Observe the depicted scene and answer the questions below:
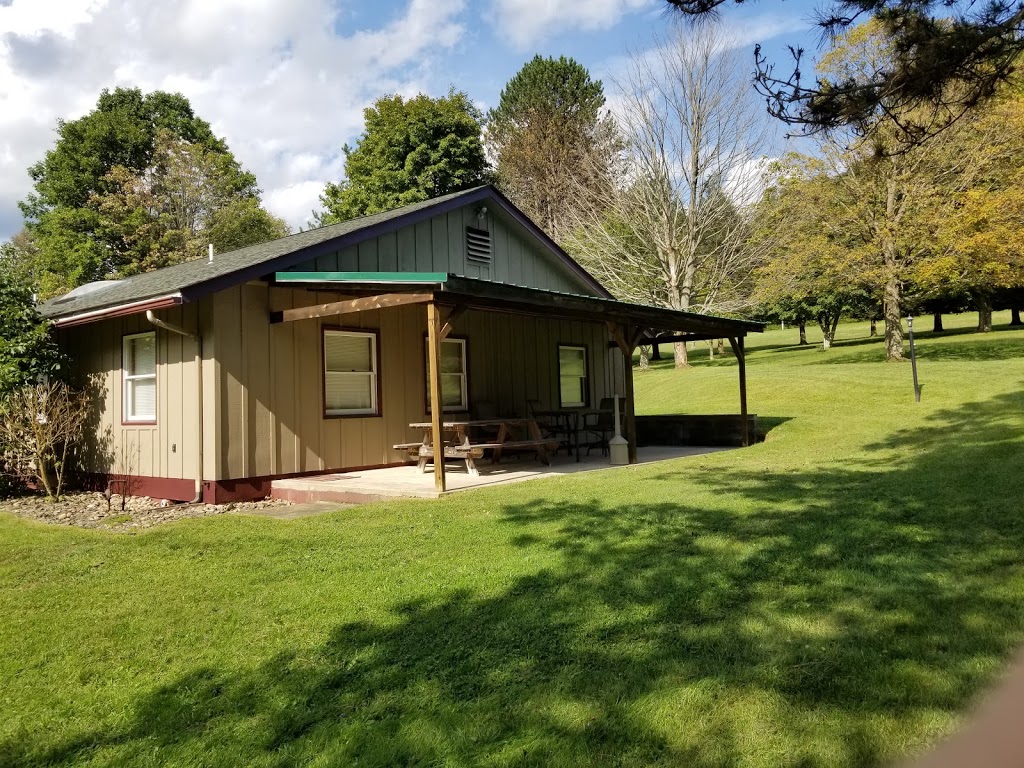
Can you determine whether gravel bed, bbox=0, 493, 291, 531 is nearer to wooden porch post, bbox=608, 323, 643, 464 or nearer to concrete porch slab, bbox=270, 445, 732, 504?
concrete porch slab, bbox=270, 445, 732, 504

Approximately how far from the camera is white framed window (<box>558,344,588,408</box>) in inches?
558

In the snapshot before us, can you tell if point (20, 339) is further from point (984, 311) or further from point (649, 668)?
point (984, 311)

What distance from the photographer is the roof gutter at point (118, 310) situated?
770 cm

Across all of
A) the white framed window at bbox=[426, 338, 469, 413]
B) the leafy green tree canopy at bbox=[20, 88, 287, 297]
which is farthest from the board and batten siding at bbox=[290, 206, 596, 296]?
the leafy green tree canopy at bbox=[20, 88, 287, 297]

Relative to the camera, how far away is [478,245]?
1244 cm

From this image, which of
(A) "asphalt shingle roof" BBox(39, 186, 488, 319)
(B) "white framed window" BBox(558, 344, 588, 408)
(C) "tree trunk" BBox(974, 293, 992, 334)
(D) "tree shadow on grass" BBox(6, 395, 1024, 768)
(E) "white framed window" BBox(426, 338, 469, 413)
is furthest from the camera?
(C) "tree trunk" BBox(974, 293, 992, 334)

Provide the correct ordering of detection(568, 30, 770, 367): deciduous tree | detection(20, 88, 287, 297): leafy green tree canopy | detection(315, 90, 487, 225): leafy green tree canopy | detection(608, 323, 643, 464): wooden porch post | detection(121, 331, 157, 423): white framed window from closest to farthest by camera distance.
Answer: detection(121, 331, 157, 423): white framed window → detection(608, 323, 643, 464): wooden porch post → detection(568, 30, 770, 367): deciduous tree → detection(20, 88, 287, 297): leafy green tree canopy → detection(315, 90, 487, 225): leafy green tree canopy

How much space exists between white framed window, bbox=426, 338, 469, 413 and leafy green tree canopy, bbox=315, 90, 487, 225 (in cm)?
1835

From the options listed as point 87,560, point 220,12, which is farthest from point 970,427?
point 220,12

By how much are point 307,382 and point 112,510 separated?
272cm

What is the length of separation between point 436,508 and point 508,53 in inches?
373

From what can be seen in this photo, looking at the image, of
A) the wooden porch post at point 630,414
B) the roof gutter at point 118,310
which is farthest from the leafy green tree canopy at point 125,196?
the wooden porch post at point 630,414

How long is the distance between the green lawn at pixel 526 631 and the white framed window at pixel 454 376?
190 inches

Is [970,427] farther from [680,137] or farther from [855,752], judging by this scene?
[680,137]
